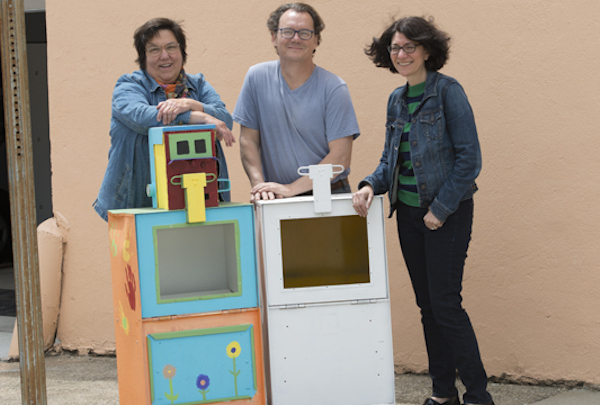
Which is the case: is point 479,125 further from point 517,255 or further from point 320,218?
point 320,218

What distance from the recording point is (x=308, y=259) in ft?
8.34

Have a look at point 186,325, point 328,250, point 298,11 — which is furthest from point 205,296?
point 298,11

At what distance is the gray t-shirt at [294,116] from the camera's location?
2.75 meters

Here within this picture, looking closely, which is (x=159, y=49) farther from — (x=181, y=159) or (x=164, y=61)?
(x=181, y=159)

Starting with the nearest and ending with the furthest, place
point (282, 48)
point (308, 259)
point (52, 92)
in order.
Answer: point (308, 259)
point (282, 48)
point (52, 92)

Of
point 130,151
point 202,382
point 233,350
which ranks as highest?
point 130,151

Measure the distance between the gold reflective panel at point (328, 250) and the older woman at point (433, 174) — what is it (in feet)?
0.66

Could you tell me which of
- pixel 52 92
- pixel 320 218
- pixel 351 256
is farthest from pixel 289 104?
pixel 52 92

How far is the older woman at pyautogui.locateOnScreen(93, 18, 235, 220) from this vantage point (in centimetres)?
259

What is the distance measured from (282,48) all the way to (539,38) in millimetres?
1512

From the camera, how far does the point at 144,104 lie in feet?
8.35

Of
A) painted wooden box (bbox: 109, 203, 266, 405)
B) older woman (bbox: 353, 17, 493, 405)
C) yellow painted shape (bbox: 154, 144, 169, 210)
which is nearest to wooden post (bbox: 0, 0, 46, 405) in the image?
painted wooden box (bbox: 109, 203, 266, 405)

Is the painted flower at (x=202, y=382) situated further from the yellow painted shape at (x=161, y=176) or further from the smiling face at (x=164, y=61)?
the smiling face at (x=164, y=61)

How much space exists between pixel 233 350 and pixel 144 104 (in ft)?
3.25
